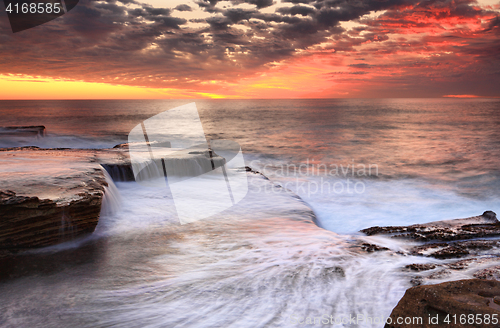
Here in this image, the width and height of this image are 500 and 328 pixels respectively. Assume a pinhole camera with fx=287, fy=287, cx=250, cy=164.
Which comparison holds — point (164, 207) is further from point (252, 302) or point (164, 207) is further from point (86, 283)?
point (252, 302)

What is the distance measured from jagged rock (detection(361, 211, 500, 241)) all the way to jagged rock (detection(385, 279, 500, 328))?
8.50ft

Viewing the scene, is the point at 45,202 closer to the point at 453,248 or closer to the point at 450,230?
the point at 453,248

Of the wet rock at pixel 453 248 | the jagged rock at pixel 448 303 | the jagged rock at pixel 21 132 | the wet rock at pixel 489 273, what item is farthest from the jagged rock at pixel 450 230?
the jagged rock at pixel 21 132

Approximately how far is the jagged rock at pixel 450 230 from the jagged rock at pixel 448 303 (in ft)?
8.50

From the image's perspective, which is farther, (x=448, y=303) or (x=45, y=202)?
(x=45, y=202)

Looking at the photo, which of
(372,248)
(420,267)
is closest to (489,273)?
(420,267)

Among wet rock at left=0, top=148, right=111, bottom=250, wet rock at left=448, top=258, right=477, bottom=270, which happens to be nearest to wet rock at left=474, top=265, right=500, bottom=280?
wet rock at left=448, top=258, right=477, bottom=270

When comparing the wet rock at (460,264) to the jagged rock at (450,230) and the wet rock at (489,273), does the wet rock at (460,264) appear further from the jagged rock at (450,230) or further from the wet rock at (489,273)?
the jagged rock at (450,230)

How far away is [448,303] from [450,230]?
3.31 meters

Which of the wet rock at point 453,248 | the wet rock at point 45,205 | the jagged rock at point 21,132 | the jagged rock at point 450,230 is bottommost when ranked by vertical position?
the jagged rock at point 450,230

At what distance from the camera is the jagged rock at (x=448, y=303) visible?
1773mm

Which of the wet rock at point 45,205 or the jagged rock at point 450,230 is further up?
the wet rock at point 45,205

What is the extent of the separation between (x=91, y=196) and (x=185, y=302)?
209 cm

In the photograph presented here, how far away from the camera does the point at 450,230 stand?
453cm
